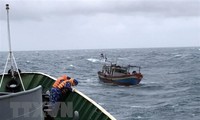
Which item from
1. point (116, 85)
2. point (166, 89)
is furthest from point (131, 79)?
point (166, 89)

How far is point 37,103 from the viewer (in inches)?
234

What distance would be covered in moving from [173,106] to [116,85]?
1731 cm

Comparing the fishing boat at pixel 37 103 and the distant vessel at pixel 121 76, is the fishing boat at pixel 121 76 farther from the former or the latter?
the fishing boat at pixel 37 103

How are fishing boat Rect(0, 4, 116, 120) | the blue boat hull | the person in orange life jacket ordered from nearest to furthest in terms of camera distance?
fishing boat Rect(0, 4, 116, 120), the person in orange life jacket, the blue boat hull

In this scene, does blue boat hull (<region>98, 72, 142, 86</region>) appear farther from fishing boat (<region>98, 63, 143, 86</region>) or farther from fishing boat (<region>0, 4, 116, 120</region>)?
fishing boat (<region>0, 4, 116, 120</region>)

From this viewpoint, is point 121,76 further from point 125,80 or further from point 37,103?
point 37,103

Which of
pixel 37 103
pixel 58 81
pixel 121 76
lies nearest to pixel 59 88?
pixel 58 81

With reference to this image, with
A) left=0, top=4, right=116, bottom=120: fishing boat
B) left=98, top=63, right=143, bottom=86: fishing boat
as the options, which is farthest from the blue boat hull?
left=0, top=4, right=116, bottom=120: fishing boat

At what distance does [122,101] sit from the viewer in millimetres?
31922

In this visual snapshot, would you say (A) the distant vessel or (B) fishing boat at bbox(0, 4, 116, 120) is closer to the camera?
(B) fishing boat at bbox(0, 4, 116, 120)

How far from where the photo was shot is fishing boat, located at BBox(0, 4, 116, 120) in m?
5.33

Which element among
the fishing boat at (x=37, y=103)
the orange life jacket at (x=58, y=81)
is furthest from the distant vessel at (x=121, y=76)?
the orange life jacket at (x=58, y=81)

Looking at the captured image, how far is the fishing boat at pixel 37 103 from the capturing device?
5328 mm

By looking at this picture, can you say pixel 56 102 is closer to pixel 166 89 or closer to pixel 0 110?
pixel 0 110
